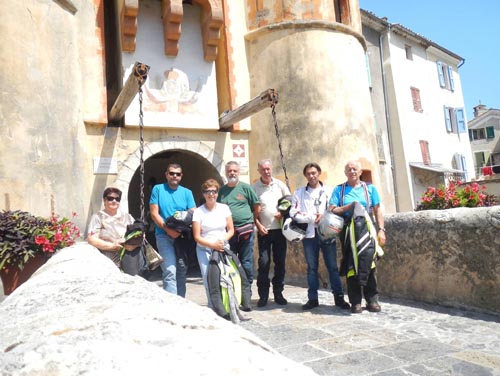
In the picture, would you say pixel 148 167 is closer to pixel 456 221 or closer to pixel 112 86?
pixel 112 86

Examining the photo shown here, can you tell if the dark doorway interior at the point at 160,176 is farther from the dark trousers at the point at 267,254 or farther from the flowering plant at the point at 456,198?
the dark trousers at the point at 267,254

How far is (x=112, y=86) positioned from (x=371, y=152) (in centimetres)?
630

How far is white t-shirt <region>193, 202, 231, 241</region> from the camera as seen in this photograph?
14.3 feet

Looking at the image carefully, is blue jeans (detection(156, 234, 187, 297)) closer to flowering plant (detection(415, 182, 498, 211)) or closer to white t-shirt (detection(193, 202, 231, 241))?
white t-shirt (detection(193, 202, 231, 241))

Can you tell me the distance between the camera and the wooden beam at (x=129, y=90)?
6.41m

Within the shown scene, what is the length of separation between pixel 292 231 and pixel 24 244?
2.79m

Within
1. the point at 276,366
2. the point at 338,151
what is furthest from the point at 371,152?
the point at 276,366

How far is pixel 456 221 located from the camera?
4.30 metres

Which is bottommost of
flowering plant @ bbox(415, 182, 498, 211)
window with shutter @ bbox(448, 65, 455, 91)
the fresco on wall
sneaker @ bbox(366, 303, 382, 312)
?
sneaker @ bbox(366, 303, 382, 312)

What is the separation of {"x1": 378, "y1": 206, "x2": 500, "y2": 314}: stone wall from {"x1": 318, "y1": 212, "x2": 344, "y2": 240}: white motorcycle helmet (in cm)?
81

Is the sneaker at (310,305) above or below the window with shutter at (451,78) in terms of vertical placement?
below

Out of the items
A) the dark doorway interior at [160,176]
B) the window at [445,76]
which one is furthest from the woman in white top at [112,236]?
the window at [445,76]

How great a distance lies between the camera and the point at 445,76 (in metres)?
26.0

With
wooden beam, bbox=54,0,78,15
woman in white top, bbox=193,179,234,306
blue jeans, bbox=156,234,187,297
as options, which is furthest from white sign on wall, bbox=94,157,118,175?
woman in white top, bbox=193,179,234,306
